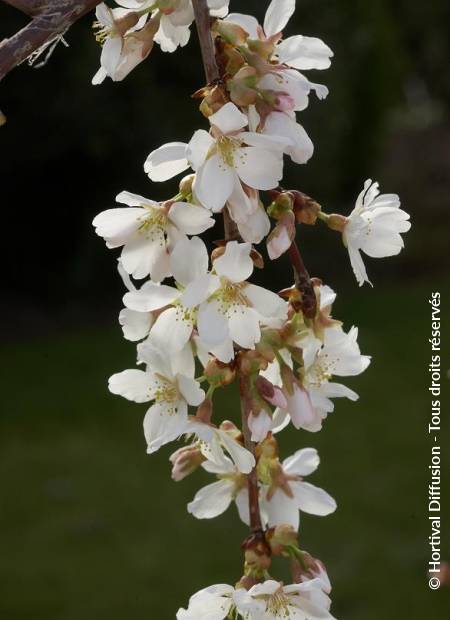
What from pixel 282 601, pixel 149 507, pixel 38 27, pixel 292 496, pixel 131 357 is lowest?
pixel 282 601

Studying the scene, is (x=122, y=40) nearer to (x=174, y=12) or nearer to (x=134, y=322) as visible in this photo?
(x=174, y=12)

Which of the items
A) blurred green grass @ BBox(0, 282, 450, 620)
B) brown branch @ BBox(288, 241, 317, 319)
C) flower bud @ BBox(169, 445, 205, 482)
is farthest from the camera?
blurred green grass @ BBox(0, 282, 450, 620)

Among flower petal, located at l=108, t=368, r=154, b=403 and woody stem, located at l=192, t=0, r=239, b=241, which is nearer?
woody stem, located at l=192, t=0, r=239, b=241

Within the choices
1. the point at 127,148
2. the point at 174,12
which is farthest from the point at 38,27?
the point at 127,148

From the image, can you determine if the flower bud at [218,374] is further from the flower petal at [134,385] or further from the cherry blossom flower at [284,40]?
the cherry blossom flower at [284,40]

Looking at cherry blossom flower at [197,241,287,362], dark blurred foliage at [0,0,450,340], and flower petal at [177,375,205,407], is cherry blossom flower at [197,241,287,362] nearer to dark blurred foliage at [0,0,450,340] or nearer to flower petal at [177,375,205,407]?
flower petal at [177,375,205,407]

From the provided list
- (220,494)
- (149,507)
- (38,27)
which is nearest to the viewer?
(38,27)

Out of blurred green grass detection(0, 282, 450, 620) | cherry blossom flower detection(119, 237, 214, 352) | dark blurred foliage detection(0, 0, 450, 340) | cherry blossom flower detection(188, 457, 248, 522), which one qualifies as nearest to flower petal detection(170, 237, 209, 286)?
cherry blossom flower detection(119, 237, 214, 352)

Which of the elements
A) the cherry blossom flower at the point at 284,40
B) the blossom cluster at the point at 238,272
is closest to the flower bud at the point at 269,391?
the blossom cluster at the point at 238,272
